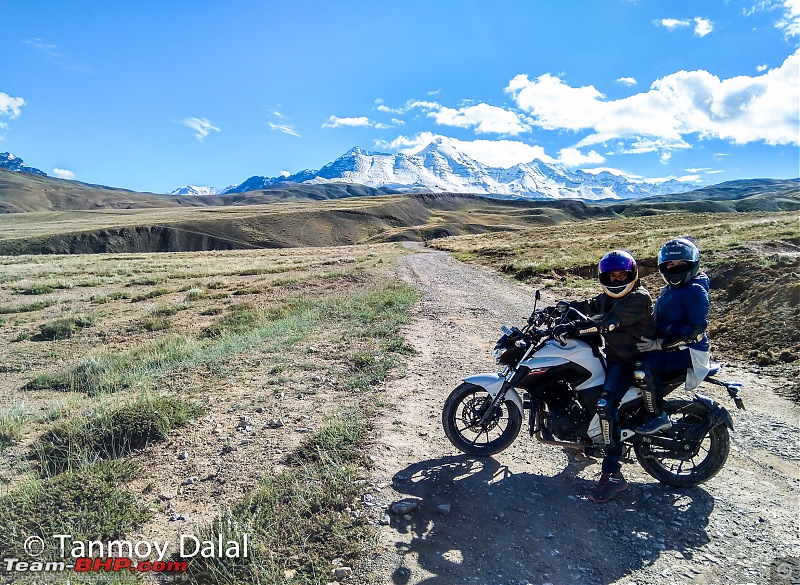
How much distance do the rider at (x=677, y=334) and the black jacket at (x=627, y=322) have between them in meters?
0.10

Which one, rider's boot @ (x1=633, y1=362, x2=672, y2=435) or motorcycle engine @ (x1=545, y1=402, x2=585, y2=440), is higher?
rider's boot @ (x1=633, y1=362, x2=672, y2=435)

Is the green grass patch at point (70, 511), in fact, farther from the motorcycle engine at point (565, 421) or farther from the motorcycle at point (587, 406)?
the motorcycle engine at point (565, 421)

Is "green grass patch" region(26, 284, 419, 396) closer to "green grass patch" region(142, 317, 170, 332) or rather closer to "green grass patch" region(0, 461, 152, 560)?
"green grass patch" region(142, 317, 170, 332)

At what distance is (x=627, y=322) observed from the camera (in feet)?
14.5

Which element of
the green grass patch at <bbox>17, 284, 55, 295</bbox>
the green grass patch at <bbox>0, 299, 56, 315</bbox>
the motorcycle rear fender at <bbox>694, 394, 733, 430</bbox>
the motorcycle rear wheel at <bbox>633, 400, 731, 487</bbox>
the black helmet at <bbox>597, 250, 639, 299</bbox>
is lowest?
the green grass patch at <bbox>0, 299, 56, 315</bbox>

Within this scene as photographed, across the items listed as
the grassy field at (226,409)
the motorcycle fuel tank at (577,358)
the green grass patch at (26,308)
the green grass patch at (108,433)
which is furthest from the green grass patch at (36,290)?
the motorcycle fuel tank at (577,358)

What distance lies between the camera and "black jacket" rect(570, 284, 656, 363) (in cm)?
442

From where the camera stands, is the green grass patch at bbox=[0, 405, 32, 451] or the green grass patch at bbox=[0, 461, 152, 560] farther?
the green grass patch at bbox=[0, 405, 32, 451]

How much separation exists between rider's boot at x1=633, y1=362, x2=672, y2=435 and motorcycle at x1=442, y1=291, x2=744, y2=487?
37 mm

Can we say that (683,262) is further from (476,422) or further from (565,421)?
(476,422)

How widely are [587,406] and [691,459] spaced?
1.28m

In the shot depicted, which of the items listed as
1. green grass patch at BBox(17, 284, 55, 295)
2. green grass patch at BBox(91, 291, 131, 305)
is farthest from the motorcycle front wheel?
green grass patch at BBox(17, 284, 55, 295)

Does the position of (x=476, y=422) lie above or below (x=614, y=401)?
below

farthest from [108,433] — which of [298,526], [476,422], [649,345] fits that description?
[649,345]
